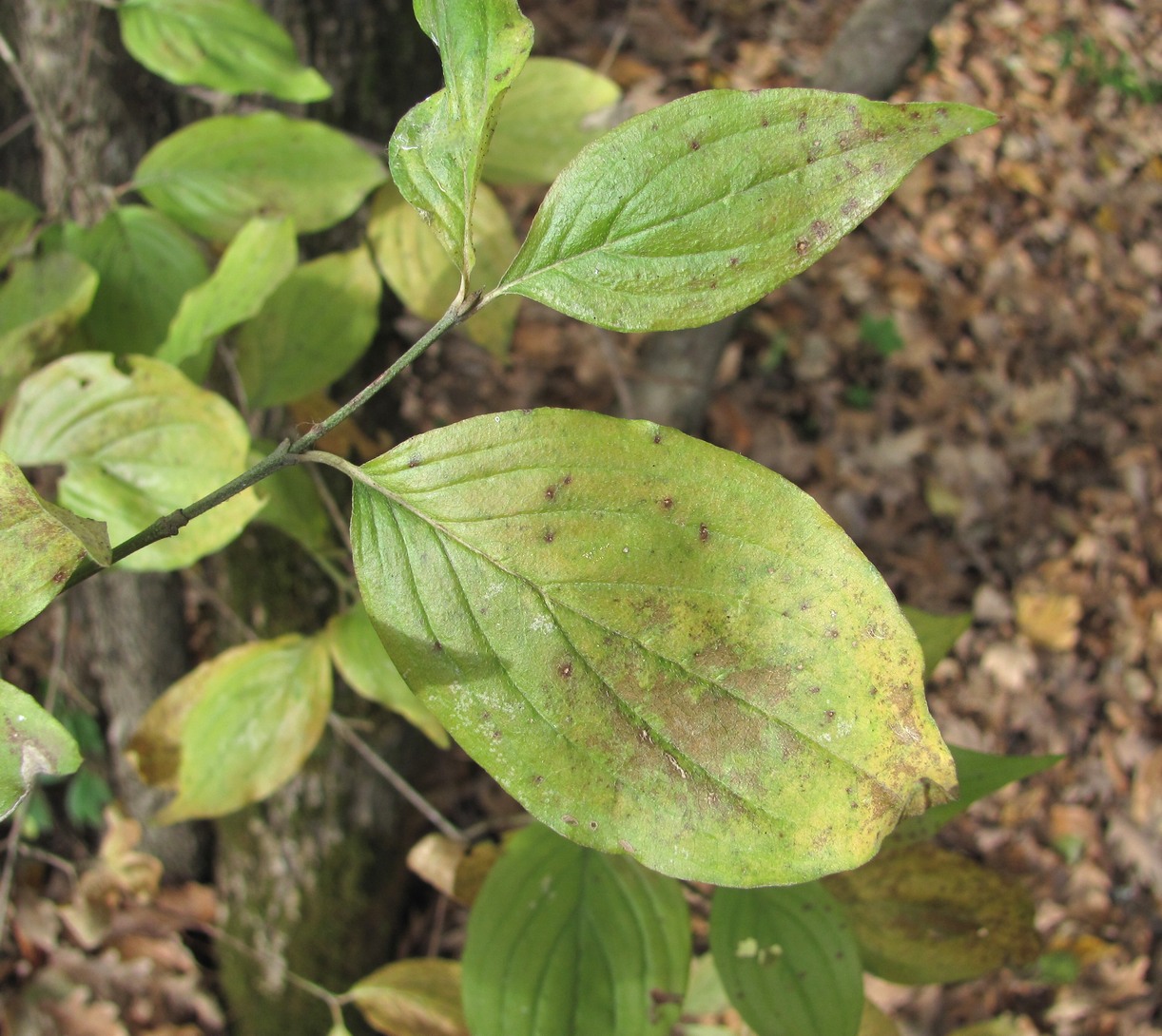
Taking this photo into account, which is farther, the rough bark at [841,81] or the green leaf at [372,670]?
the rough bark at [841,81]

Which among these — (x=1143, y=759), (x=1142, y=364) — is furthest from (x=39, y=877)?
(x=1142, y=364)

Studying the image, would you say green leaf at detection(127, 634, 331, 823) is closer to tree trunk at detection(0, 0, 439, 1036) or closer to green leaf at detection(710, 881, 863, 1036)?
tree trunk at detection(0, 0, 439, 1036)

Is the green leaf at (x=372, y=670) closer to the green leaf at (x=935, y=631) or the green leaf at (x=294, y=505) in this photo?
the green leaf at (x=294, y=505)

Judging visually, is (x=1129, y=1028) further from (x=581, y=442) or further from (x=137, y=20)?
(x=137, y=20)

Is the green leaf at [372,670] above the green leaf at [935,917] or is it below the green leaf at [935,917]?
above

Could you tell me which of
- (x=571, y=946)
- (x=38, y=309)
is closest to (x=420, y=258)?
(x=38, y=309)

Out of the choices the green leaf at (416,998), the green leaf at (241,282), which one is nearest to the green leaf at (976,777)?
the green leaf at (416,998)

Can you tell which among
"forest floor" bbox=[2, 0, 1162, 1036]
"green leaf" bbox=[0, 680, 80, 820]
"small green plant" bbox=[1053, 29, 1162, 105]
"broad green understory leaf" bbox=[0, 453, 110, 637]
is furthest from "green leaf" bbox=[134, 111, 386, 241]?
"small green plant" bbox=[1053, 29, 1162, 105]
